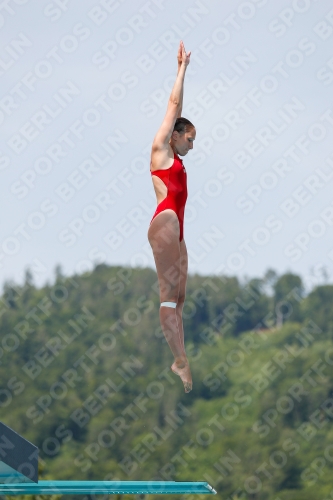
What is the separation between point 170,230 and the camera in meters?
11.1

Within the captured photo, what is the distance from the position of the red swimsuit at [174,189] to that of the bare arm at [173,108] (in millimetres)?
233

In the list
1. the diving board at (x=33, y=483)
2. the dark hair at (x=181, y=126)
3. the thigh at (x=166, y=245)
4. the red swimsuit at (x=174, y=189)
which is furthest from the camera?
the dark hair at (x=181, y=126)

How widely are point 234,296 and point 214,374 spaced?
11.0 m

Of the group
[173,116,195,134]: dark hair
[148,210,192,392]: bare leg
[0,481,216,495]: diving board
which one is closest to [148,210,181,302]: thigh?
[148,210,192,392]: bare leg

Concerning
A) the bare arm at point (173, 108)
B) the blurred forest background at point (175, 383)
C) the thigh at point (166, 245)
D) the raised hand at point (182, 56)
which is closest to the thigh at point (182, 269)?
the thigh at point (166, 245)

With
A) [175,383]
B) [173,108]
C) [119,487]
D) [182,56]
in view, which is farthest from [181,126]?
[175,383]

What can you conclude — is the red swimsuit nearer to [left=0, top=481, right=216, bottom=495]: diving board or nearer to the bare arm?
the bare arm

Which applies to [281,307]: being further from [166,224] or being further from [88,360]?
[166,224]

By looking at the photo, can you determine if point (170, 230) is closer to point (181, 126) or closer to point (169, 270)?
point (169, 270)

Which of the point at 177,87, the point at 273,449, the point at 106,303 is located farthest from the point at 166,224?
the point at 106,303

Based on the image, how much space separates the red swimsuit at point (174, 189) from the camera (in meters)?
11.3

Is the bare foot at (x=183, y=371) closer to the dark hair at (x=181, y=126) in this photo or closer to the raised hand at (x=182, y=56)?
the dark hair at (x=181, y=126)

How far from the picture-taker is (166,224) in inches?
439

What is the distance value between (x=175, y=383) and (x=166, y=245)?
273 ft
